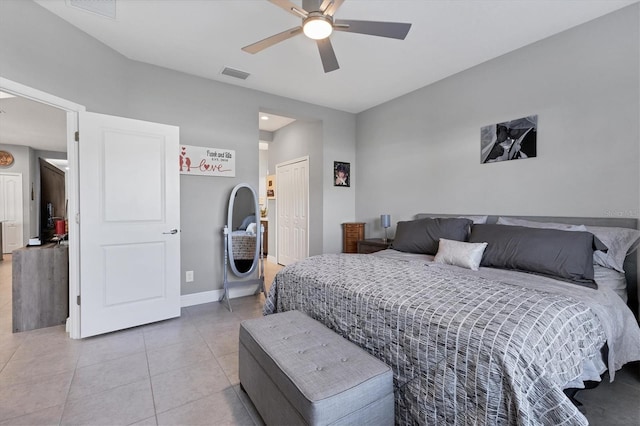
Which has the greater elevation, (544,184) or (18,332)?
(544,184)

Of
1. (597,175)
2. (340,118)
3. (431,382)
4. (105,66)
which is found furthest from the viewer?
(340,118)

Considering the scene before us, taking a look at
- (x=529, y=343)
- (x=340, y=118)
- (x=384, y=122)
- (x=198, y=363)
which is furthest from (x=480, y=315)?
(x=340, y=118)

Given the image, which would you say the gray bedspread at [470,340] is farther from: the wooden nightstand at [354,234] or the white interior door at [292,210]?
the white interior door at [292,210]

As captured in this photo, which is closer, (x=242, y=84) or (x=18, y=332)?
(x=18, y=332)

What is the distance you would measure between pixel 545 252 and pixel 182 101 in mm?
3912

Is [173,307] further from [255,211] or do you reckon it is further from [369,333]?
[369,333]

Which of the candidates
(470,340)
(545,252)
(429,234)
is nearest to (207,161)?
(429,234)

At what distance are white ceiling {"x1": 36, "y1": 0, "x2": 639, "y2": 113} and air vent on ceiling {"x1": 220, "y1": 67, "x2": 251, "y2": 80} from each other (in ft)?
0.19

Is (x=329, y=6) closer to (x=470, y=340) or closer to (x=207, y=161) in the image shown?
(x=470, y=340)

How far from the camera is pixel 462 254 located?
2.50 meters

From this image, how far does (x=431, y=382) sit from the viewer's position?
1.30 metres

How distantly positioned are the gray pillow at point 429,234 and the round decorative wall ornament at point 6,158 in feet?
28.1

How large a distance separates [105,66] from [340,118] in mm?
3151

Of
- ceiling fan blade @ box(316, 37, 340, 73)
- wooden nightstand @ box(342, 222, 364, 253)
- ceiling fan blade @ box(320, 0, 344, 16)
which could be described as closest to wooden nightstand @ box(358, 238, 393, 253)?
wooden nightstand @ box(342, 222, 364, 253)
